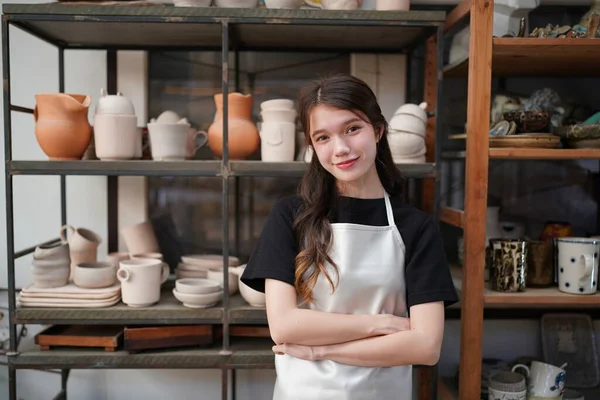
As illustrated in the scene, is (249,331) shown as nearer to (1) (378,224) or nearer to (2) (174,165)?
(2) (174,165)

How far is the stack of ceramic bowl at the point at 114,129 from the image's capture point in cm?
185

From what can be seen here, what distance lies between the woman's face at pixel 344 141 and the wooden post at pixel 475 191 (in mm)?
537

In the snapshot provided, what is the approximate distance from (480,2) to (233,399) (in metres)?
1.75

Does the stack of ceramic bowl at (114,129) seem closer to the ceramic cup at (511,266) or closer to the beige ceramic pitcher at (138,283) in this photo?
the beige ceramic pitcher at (138,283)

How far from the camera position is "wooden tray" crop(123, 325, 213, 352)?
1.86 metres

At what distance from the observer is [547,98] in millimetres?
2051

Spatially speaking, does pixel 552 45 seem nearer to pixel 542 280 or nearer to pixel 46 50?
pixel 542 280

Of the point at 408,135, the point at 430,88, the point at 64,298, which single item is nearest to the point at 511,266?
the point at 408,135

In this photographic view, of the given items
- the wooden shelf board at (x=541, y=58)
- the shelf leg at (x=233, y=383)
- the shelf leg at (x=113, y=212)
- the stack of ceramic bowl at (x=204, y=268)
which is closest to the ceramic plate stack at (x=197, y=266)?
the stack of ceramic bowl at (x=204, y=268)

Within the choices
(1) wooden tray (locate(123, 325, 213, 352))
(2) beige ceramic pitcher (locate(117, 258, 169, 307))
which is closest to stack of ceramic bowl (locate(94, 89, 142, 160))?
(2) beige ceramic pitcher (locate(117, 258, 169, 307))

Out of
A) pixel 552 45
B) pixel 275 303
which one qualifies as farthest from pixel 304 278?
pixel 552 45

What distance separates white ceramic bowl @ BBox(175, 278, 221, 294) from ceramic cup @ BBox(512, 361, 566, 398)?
1151 millimetres

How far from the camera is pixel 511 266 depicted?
6.10 feet

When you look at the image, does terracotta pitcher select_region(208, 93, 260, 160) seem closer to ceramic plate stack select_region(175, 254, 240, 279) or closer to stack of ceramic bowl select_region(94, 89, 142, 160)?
stack of ceramic bowl select_region(94, 89, 142, 160)
